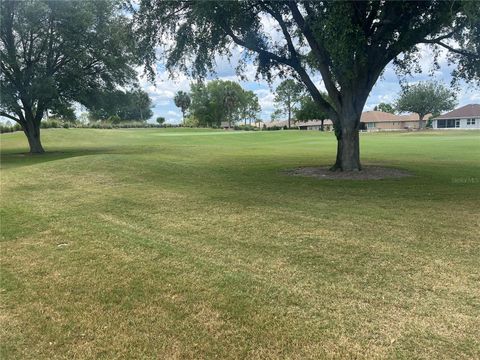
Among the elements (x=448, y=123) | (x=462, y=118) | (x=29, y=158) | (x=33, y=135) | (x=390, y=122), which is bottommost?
(x=29, y=158)

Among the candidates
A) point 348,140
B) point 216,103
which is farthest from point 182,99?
point 348,140

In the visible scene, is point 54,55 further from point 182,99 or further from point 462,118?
point 182,99

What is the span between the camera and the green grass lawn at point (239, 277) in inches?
136

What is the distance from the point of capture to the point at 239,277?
469cm

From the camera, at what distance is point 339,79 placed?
13672 millimetres

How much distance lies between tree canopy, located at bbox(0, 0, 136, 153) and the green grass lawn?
1529 cm

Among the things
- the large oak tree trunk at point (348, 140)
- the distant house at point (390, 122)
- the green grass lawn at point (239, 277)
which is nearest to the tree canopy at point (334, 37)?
the large oak tree trunk at point (348, 140)

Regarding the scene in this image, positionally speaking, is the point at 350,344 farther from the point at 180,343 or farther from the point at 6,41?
the point at 6,41

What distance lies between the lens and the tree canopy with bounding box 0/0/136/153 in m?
21.4

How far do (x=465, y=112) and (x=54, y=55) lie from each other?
73.5 meters

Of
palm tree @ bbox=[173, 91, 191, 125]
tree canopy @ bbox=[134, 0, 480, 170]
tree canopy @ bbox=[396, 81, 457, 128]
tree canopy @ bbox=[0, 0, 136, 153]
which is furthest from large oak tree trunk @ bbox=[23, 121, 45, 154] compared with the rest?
palm tree @ bbox=[173, 91, 191, 125]

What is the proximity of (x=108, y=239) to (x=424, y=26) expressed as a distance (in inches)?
387

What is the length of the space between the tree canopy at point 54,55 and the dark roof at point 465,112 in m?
68.0

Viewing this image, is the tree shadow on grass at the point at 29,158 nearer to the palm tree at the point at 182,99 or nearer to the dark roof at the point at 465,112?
the dark roof at the point at 465,112
